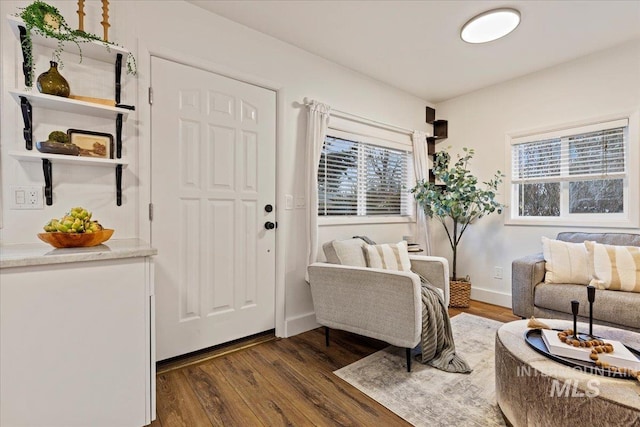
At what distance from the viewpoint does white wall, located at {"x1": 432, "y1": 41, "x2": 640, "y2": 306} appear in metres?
2.72

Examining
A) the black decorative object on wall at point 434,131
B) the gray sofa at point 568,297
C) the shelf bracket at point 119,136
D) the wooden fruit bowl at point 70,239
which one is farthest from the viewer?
the black decorative object on wall at point 434,131

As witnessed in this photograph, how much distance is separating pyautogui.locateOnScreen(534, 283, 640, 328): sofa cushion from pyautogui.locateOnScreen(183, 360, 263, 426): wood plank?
235 centimetres

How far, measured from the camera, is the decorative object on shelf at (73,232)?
1.35 m

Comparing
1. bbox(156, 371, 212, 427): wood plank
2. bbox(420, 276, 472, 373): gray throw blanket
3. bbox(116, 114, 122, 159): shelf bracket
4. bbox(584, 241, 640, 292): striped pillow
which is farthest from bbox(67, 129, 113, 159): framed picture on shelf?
bbox(584, 241, 640, 292): striped pillow

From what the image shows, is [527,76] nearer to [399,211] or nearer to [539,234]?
[539,234]

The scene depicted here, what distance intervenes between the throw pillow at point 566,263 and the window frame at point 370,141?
4.89 ft

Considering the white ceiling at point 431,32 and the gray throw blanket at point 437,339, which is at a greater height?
the white ceiling at point 431,32

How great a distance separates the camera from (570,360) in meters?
1.26

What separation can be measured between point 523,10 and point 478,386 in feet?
8.65

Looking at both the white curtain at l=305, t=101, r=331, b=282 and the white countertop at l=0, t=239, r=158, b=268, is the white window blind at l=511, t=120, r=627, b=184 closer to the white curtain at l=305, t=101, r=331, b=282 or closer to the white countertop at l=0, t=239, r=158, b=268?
the white curtain at l=305, t=101, r=331, b=282

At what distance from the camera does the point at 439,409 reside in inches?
63.1

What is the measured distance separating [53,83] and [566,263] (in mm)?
3717

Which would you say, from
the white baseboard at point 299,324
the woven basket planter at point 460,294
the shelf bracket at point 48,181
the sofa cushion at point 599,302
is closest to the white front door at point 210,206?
the white baseboard at point 299,324

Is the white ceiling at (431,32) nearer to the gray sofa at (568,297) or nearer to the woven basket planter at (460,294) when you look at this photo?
the gray sofa at (568,297)
